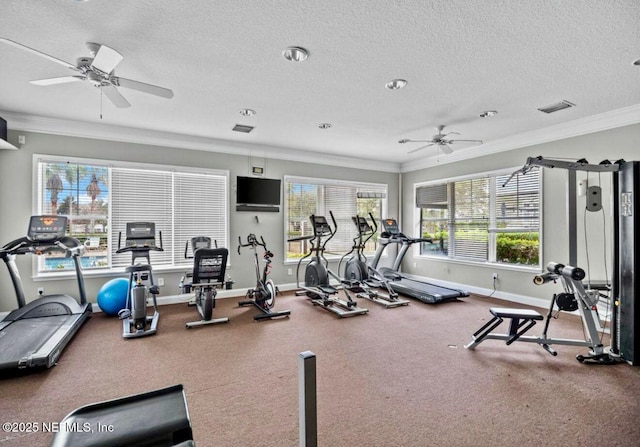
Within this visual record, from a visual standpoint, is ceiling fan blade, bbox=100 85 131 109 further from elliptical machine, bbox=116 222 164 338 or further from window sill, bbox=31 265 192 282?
window sill, bbox=31 265 192 282

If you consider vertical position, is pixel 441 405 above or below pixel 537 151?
below

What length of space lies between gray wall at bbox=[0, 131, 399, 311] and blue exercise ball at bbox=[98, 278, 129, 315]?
0.51 meters

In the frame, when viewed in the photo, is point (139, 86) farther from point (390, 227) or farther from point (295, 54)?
point (390, 227)

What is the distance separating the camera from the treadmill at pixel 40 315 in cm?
293

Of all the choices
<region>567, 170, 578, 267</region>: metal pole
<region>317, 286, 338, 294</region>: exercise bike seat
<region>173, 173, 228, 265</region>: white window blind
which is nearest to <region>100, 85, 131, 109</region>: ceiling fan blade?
<region>173, 173, 228, 265</region>: white window blind

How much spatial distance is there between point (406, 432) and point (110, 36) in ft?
11.9

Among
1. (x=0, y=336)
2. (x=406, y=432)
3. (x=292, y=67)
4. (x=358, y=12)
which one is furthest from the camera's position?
(x=0, y=336)

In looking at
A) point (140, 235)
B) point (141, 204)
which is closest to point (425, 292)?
point (140, 235)

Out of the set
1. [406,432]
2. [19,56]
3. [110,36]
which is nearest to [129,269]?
[19,56]

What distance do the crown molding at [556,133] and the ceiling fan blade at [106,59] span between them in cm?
560

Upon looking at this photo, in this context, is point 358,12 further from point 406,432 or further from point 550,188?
point 550,188

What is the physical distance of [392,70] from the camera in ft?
10.0

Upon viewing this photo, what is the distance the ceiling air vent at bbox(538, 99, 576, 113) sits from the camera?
386cm

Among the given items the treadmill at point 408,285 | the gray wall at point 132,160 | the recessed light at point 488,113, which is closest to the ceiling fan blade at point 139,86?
the gray wall at point 132,160
